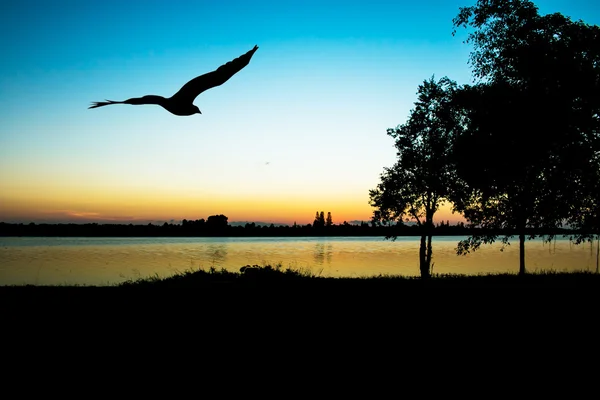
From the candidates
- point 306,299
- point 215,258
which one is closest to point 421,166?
point 306,299

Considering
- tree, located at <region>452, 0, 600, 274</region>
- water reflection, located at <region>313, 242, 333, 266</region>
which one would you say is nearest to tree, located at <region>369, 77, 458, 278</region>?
tree, located at <region>452, 0, 600, 274</region>

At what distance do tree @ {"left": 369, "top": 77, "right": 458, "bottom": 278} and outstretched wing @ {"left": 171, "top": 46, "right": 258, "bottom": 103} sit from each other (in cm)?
2494

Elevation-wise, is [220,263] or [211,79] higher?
[211,79]

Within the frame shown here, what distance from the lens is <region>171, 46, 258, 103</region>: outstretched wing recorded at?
5.11m

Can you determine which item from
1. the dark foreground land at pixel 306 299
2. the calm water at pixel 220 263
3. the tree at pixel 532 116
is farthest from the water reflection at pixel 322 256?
the dark foreground land at pixel 306 299

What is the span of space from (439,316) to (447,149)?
19888mm

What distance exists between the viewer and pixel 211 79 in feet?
17.2

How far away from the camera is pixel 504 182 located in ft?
67.1

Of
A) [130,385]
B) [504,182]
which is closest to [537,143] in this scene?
[504,182]

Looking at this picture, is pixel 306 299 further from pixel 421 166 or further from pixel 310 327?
pixel 421 166

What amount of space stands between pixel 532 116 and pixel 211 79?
1846 centimetres

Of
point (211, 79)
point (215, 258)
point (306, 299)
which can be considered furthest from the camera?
point (215, 258)

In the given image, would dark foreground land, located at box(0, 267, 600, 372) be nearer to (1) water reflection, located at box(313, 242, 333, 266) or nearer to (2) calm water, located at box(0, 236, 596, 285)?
(2) calm water, located at box(0, 236, 596, 285)

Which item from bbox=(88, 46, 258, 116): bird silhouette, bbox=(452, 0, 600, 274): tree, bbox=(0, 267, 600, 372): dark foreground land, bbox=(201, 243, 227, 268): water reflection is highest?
bbox=(452, 0, 600, 274): tree
